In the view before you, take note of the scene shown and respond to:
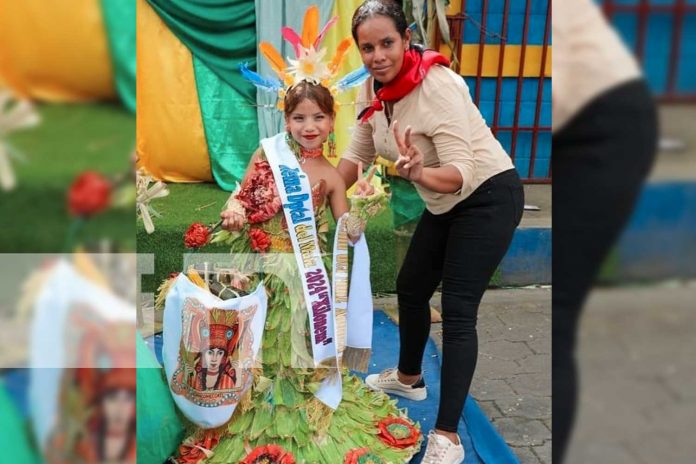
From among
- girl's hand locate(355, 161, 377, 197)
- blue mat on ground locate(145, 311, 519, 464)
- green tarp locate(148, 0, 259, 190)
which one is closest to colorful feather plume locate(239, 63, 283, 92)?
girl's hand locate(355, 161, 377, 197)

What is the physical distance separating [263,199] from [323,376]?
635 millimetres

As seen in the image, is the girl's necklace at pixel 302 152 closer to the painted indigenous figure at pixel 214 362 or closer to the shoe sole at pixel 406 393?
the painted indigenous figure at pixel 214 362

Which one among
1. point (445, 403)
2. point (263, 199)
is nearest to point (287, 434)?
point (445, 403)

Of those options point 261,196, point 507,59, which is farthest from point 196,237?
point 507,59

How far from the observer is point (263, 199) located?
6.97ft

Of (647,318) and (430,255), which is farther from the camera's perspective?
(430,255)

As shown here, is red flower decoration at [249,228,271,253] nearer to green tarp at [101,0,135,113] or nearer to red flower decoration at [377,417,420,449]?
red flower decoration at [377,417,420,449]

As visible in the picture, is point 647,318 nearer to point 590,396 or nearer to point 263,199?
point 590,396

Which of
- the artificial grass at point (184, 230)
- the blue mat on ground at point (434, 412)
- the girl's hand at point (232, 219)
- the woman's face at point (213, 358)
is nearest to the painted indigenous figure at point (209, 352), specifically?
the woman's face at point (213, 358)

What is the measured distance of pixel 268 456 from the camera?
2.17m

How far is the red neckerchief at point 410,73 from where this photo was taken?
2.03 m

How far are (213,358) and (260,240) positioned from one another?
0.40 meters

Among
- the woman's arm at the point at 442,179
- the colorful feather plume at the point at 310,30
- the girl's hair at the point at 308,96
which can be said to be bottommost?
the woman's arm at the point at 442,179

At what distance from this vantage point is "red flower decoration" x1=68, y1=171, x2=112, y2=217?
0.78 meters
